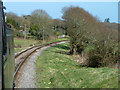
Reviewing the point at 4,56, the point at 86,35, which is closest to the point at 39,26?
the point at 86,35

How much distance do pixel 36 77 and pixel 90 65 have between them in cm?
618

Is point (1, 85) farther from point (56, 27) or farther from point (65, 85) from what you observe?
point (56, 27)

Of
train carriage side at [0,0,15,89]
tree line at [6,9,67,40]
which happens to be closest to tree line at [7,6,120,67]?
tree line at [6,9,67,40]

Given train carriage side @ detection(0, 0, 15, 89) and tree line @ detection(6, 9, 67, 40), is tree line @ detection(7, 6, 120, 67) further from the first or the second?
train carriage side @ detection(0, 0, 15, 89)

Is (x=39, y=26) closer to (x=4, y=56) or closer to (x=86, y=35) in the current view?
(x=86, y=35)

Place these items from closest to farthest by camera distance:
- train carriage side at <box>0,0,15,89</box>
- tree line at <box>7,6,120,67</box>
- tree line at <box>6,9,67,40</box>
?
train carriage side at <box>0,0,15,89</box>, tree line at <box>7,6,120,67</box>, tree line at <box>6,9,67,40</box>

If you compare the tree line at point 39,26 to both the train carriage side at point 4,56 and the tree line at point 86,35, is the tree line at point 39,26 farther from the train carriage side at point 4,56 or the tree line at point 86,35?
the train carriage side at point 4,56

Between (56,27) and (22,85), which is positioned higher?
(56,27)

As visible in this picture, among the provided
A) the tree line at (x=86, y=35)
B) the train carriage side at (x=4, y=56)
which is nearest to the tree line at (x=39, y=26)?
the tree line at (x=86, y=35)

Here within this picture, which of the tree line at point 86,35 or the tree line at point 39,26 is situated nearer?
the tree line at point 86,35

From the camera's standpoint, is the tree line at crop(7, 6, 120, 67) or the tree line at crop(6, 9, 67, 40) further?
the tree line at crop(6, 9, 67, 40)

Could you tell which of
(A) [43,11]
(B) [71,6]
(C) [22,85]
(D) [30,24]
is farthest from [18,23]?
(C) [22,85]

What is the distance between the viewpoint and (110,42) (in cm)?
1371

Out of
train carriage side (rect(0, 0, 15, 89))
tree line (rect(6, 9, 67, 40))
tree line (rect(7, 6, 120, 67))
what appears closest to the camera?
train carriage side (rect(0, 0, 15, 89))
